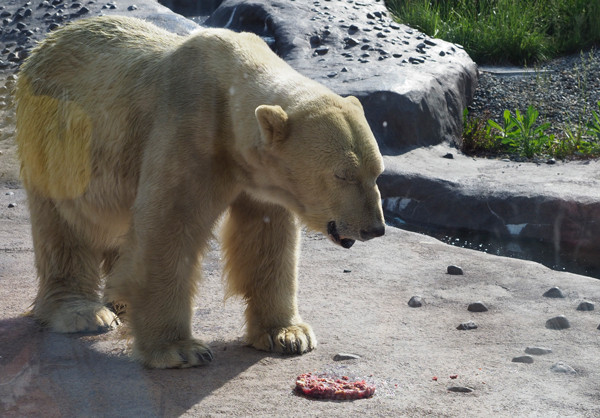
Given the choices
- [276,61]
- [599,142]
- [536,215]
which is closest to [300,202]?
[276,61]

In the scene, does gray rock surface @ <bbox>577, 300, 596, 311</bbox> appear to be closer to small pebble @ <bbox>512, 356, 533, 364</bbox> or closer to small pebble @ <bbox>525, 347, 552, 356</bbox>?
small pebble @ <bbox>525, 347, 552, 356</bbox>

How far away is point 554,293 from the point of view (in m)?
4.92

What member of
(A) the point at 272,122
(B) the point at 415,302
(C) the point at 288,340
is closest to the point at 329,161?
(A) the point at 272,122

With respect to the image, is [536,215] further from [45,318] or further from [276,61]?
[45,318]

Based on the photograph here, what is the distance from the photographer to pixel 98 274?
455 centimetres

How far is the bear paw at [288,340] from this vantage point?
159 inches

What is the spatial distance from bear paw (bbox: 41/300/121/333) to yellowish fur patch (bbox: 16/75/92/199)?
58 cm

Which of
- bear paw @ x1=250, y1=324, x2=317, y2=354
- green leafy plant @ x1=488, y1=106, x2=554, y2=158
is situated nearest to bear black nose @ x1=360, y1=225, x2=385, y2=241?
bear paw @ x1=250, y1=324, x2=317, y2=354

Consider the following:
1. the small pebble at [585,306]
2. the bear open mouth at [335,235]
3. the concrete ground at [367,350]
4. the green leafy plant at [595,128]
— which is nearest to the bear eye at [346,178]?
the bear open mouth at [335,235]

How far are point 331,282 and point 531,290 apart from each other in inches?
48.5

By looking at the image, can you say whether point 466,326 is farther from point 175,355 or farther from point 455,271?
point 175,355

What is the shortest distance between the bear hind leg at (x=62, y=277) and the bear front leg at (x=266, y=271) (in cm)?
76

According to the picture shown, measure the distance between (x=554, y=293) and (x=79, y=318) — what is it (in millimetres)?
2724

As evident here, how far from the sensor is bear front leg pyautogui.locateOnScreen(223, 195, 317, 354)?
13.4ft
